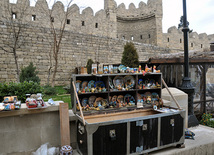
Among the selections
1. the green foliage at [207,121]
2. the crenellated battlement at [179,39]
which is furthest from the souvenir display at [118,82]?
the crenellated battlement at [179,39]

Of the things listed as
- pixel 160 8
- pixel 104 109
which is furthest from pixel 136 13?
pixel 104 109

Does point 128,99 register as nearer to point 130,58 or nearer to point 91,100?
point 91,100

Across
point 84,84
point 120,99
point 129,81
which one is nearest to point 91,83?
point 84,84

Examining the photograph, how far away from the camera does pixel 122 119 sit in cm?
340

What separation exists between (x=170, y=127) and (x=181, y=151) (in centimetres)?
58

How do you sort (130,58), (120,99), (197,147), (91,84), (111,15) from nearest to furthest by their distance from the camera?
(197,147) < (91,84) < (120,99) < (130,58) < (111,15)

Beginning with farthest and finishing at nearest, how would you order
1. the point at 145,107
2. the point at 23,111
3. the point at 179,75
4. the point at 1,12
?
the point at 1,12
the point at 179,75
the point at 145,107
the point at 23,111

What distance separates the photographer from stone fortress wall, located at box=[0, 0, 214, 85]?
11.5 metres

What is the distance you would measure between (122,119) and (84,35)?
37.3 feet

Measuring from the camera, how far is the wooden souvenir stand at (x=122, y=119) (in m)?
A: 3.27

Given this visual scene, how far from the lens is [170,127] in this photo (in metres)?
3.89

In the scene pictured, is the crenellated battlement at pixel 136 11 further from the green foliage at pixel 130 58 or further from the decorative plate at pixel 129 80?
the decorative plate at pixel 129 80

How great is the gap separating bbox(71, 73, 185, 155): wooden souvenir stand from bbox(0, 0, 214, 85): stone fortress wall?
854 centimetres

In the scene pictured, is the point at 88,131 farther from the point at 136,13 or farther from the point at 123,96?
the point at 136,13
